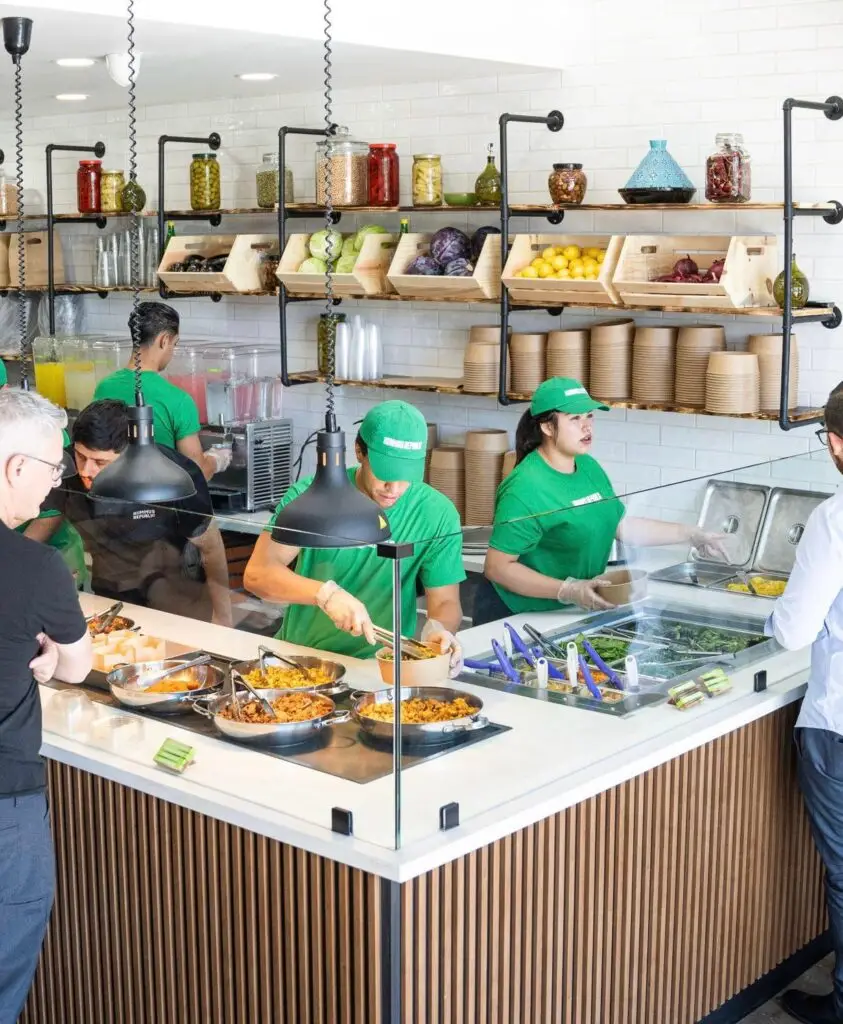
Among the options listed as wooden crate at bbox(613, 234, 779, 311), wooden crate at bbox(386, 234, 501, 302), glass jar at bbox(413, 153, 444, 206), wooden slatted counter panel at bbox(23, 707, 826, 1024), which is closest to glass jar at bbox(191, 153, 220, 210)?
wooden crate at bbox(386, 234, 501, 302)

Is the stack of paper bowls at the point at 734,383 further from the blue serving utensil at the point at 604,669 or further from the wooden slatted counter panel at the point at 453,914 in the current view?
the blue serving utensil at the point at 604,669

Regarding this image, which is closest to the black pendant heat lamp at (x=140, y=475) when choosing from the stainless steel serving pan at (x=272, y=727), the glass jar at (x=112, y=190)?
the stainless steel serving pan at (x=272, y=727)

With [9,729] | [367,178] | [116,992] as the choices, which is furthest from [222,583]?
[367,178]

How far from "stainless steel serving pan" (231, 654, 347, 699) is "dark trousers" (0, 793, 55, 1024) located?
502 mm

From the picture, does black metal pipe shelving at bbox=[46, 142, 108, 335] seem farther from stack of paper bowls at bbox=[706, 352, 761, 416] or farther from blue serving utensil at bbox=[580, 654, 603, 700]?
blue serving utensil at bbox=[580, 654, 603, 700]

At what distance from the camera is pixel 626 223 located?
5.52 metres

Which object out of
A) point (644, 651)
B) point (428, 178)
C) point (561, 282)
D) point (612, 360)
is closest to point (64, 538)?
point (644, 651)

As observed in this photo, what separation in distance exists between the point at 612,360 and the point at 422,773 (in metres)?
2.95

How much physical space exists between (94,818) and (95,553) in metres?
0.68

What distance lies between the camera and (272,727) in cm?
290

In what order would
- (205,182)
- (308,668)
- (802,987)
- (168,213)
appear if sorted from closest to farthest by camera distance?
(308,668), (802,987), (205,182), (168,213)

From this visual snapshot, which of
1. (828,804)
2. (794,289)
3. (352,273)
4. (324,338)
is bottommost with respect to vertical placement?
(828,804)

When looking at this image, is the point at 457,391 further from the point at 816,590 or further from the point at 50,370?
the point at 816,590

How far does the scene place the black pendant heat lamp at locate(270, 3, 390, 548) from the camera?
2857 millimetres
